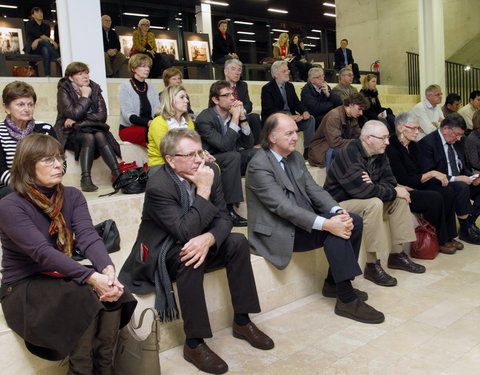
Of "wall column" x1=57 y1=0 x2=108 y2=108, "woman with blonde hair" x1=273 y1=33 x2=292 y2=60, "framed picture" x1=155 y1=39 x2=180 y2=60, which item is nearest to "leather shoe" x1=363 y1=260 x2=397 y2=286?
"wall column" x1=57 y1=0 x2=108 y2=108

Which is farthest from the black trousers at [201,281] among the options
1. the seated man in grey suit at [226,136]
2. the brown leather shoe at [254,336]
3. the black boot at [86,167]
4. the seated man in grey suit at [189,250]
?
the black boot at [86,167]

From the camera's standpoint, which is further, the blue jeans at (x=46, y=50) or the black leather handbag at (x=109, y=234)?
the blue jeans at (x=46, y=50)

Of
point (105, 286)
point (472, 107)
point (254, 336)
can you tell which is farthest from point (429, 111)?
point (105, 286)

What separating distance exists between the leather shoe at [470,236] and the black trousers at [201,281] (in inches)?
106

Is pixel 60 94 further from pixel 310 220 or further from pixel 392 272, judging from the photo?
pixel 392 272

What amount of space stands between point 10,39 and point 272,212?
18.1 ft

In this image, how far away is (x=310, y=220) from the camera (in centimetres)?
282

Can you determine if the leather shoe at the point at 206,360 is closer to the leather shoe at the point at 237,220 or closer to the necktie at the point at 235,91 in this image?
the leather shoe at the point at 237,220

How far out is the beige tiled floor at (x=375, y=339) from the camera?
2260 mm

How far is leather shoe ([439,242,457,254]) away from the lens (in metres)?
4.01

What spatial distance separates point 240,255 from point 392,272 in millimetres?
1643

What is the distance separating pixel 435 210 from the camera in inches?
157

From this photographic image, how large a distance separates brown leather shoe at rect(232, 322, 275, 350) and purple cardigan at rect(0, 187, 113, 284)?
2.79 feet

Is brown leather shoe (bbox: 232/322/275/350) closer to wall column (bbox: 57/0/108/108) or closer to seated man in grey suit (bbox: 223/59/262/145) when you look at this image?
seated man in grey suit (bbox: 223/59/262/145)
